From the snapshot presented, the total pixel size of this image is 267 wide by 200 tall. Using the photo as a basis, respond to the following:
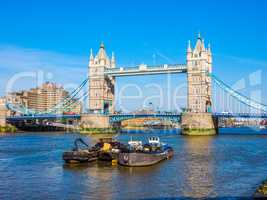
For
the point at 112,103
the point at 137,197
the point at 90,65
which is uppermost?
the point at 90,65

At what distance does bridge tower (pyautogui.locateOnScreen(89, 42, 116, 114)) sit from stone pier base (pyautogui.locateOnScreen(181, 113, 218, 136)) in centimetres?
2848

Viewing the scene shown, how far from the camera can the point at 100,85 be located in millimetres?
130250

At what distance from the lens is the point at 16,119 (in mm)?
135875

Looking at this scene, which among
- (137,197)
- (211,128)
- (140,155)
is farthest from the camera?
(211,128)

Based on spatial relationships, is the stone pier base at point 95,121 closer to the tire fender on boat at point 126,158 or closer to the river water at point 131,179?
the river water at point 131,179

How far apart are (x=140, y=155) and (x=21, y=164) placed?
11013 mm

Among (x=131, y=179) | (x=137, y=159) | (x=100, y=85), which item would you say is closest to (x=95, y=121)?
(x=100, y=85)

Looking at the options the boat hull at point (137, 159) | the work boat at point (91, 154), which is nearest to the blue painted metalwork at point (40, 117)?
the work boat at point (91, 154)

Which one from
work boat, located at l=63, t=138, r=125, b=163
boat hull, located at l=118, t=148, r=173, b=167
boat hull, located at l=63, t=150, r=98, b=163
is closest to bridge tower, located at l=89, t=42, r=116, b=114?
work boat, located at l=63, t=138, r=125, b=163

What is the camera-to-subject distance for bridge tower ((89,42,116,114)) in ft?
428

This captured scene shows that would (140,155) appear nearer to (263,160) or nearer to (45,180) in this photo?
(45,180)

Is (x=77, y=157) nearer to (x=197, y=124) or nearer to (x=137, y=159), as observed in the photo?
(x=137, y=159)

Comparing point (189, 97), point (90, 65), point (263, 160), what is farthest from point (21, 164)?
point (90, 65)

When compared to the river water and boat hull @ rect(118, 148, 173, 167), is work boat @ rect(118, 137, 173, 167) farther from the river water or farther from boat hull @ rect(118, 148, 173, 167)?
the river water
